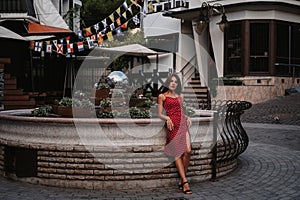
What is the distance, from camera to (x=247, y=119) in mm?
16391

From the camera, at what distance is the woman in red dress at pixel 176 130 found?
622cm

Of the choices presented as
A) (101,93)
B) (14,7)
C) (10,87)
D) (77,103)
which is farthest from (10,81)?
(77,103)

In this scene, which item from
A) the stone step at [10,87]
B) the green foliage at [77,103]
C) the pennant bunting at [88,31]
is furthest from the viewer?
the pennant bunting at [88,31]

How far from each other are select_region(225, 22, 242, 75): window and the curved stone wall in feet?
52.8

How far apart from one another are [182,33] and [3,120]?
20.0 metres

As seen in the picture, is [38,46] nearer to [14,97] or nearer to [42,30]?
[42,30]

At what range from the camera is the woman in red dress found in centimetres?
622

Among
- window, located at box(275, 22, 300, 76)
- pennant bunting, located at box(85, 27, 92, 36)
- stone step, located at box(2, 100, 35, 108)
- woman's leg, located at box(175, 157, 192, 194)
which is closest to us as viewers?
woman's leg, located at box(175, 157, 192, 194)

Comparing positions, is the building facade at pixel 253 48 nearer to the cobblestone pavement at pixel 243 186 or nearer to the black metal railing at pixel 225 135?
the cobblestone pavement at pixel 243 186

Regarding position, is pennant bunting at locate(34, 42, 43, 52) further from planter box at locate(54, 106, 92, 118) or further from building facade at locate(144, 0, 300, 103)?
planter box at locate(54, 106, 92, 118)

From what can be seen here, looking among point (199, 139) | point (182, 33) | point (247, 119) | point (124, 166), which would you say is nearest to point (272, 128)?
point (247, 119)

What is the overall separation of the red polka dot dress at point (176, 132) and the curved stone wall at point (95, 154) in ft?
0.47

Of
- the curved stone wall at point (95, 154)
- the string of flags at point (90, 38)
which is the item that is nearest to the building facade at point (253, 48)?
the string of flags at point (90, 38)

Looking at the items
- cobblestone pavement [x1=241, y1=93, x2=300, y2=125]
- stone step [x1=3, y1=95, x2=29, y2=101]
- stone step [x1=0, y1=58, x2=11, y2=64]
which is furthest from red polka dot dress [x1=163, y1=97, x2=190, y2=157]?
stone step [x1=0, y1=58, x2=11, y2=64]
